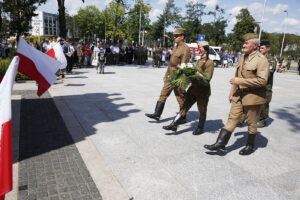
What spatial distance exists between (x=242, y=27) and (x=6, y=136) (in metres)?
66.8

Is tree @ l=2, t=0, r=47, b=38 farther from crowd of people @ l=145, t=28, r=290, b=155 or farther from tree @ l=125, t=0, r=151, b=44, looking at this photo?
tree @ l=125, t=0, r=151, b=44

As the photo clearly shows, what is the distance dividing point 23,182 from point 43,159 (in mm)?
656

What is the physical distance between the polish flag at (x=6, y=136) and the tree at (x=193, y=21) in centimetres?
5653

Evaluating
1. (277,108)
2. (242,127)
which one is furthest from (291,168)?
(277,108)

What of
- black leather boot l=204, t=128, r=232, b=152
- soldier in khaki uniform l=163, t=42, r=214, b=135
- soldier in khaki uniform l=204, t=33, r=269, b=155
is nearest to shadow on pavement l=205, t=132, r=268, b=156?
black leather boot l=204, t=128, r=232, b=152

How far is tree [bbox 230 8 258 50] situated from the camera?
60.0m

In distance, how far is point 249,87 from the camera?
157 inches

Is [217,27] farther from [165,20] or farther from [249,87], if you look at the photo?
[249,87]

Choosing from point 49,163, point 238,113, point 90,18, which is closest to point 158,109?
point 238,113

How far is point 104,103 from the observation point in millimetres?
7605

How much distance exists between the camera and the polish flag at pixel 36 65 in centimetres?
338

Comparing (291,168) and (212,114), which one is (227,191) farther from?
(212,114)

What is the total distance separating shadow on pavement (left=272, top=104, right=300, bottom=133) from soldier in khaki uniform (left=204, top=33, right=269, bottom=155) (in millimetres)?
2730

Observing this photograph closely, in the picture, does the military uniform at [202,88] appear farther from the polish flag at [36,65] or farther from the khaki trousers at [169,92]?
the polish flag at [36,65]
